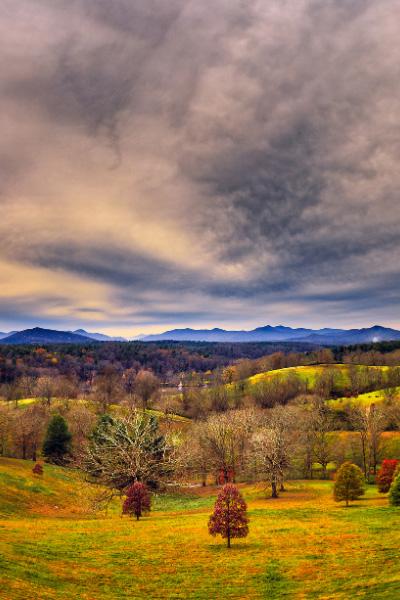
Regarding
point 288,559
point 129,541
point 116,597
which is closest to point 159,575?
point 116,597

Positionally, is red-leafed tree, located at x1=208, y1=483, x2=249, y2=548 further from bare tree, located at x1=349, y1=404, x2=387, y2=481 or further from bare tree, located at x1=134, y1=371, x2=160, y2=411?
bare tree, located at x1=134, y1=371, x2=160, y2=411

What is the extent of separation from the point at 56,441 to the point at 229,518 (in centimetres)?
5644

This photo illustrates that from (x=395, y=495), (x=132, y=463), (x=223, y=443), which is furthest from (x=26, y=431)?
(x=395, y=495)

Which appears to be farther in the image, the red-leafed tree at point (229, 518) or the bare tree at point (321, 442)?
the bare tree at point (321, 442)

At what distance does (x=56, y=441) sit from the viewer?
66.9 meters

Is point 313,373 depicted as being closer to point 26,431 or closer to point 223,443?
point 223,443

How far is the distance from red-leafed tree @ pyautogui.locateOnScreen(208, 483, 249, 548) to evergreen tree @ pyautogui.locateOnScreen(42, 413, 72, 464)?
5395 centimetres

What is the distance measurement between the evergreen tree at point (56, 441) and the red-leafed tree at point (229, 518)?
5395cm

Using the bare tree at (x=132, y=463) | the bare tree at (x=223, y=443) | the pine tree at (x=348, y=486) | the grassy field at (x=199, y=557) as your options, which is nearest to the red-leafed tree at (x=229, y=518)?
the grassy field at (x=199, y=557)

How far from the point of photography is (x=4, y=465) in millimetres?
48969

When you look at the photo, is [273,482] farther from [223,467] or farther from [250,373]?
[250,373]

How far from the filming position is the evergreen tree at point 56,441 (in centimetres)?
6638

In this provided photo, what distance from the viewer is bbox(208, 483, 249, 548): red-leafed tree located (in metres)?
25.4

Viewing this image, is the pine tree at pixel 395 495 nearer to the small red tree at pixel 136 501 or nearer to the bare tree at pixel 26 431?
the small red tree at pixel 136 501
